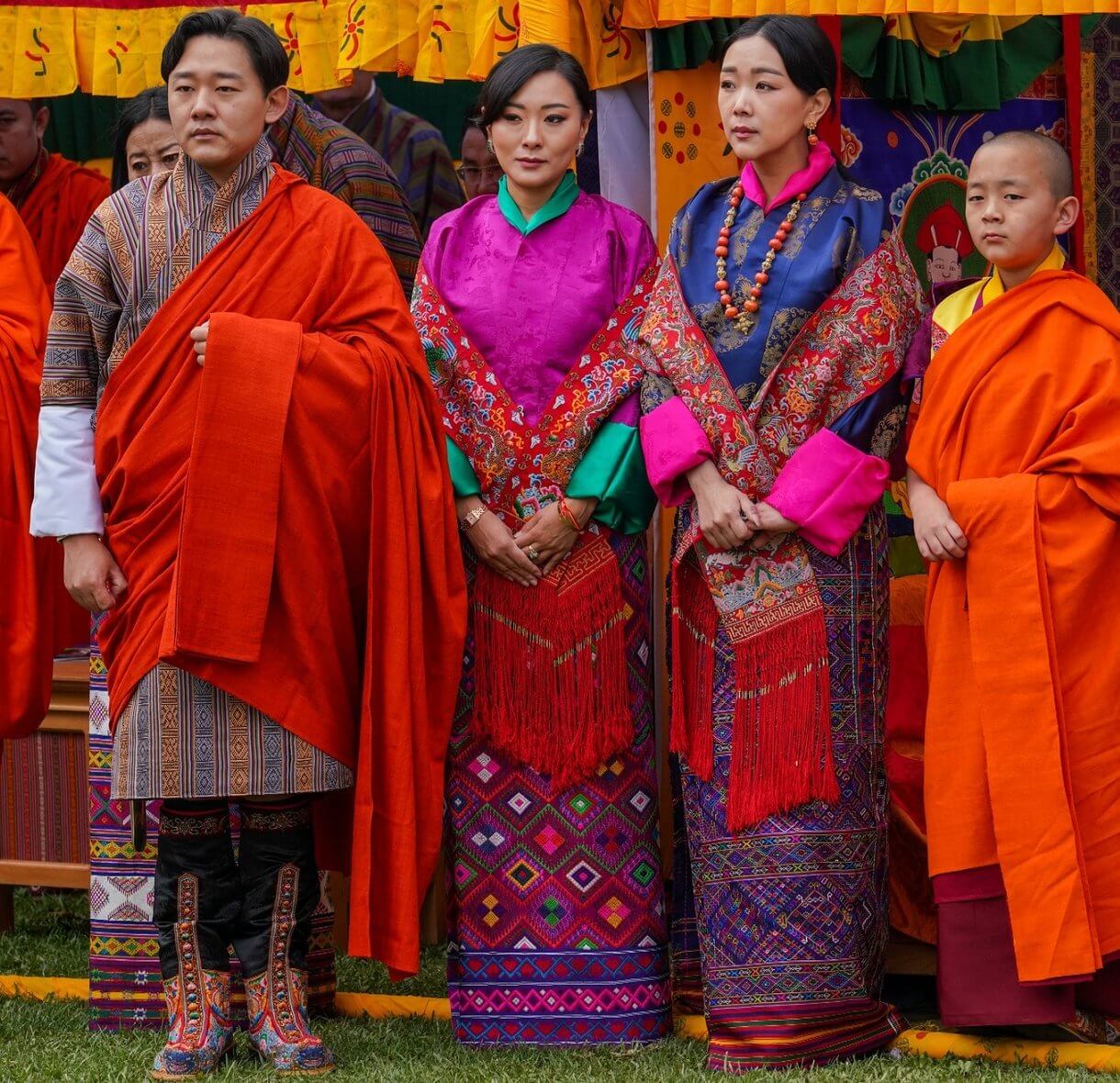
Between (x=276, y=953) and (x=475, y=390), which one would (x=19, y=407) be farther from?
(x=276, y=953)

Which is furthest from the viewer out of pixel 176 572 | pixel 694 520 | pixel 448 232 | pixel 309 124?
pixel 309 124

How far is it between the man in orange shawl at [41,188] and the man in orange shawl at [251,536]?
86.1 inches

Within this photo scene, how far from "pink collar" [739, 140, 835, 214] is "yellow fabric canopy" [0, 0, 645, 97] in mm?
646

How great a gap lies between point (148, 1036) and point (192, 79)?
6.70ft

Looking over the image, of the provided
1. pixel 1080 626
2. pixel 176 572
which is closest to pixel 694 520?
pixel 1080 626

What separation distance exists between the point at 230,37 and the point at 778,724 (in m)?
1.78

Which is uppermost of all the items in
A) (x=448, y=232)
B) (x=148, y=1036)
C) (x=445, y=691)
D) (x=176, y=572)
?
(x=448, y=232)

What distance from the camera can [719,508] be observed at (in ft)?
13.1

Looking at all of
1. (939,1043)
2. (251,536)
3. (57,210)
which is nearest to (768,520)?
(251,536)

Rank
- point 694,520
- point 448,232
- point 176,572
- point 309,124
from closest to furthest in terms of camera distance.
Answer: point 176,572
point 694,520
point 448,232
point 309,124

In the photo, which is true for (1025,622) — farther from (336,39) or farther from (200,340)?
(336,39)

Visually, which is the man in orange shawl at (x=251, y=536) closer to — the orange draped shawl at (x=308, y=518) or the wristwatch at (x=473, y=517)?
the orange draped shawl at (x=308, y=518)

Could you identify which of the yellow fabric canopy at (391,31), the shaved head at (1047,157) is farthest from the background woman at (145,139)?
the shaved head at (1047,157)

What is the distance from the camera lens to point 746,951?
401 centimetres
